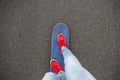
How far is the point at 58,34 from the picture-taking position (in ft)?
5.64

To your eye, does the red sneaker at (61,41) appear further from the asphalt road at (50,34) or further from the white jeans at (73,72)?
the white jeans at (73,72)

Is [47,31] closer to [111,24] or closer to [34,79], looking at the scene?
[34,79]

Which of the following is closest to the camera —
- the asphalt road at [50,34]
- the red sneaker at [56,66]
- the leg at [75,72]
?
the leg at [75,72]

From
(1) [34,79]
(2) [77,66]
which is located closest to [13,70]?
(1) [34,79]

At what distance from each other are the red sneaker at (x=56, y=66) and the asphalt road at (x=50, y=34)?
0.11 meters

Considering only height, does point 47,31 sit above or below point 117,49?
above

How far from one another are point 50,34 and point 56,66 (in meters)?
0.28

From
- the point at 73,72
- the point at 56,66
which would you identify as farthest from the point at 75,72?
the point at 56,66

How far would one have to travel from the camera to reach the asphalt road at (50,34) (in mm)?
1743

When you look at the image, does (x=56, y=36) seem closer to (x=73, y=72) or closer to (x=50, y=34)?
(x=50, y=34)

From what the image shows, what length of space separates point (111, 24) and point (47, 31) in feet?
1.70

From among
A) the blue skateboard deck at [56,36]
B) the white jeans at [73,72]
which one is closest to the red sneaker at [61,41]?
the blue skateboard deck at [56,36]

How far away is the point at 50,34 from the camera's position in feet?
5.79

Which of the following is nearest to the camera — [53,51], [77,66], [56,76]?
[77,66]
